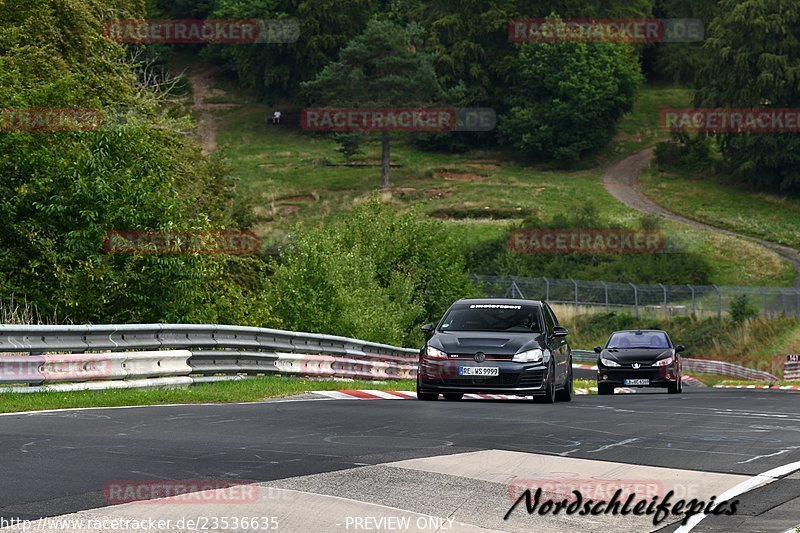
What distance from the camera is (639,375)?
26.3m

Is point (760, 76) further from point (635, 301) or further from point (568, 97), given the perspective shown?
point (635, 301)

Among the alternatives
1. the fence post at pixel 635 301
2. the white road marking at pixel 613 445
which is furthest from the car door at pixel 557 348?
the fence post at pixel 635 301

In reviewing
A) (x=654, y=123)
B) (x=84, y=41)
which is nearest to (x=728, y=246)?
(x=654, y=123)

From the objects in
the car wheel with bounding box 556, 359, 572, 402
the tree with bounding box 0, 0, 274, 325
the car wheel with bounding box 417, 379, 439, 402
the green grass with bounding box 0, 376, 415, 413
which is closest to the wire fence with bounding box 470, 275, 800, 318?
the tree with bounding box 0, 0, 274, 325

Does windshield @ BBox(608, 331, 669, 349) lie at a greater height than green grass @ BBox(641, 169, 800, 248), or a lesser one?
greater

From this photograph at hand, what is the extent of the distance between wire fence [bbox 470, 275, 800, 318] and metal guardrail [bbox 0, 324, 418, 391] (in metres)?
31.5

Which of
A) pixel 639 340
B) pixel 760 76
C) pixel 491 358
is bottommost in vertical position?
pixel 639 340

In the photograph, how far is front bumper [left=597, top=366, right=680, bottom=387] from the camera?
26234 mm

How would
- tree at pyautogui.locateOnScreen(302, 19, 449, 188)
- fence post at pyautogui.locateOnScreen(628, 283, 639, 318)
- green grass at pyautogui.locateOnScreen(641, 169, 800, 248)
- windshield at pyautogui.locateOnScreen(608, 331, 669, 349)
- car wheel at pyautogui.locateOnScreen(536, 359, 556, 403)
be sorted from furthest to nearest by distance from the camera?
tree at pyautogui.locateOnScreen(302, 19, 449, 188)
green grass at pyautogui.locateOnScreen(641, 169, 800, 248)
fence post at pyautogui.locateOnScreen(628, 283, 639, 318)
windshield at pyautogui.locateOnScreen(608, 331, 669, 349)
car wheel at pyautogui.locateOnScreen(536, 359, 556, 403)

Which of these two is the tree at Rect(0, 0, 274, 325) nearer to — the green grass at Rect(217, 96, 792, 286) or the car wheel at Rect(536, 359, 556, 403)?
the car wheel at Rect(536, 359, 556, 403)

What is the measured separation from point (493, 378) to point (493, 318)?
160cm

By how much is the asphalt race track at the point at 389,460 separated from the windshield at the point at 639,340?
11.0 meters

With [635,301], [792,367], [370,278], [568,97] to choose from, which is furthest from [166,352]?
[568,97]

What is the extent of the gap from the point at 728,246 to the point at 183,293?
204ft
